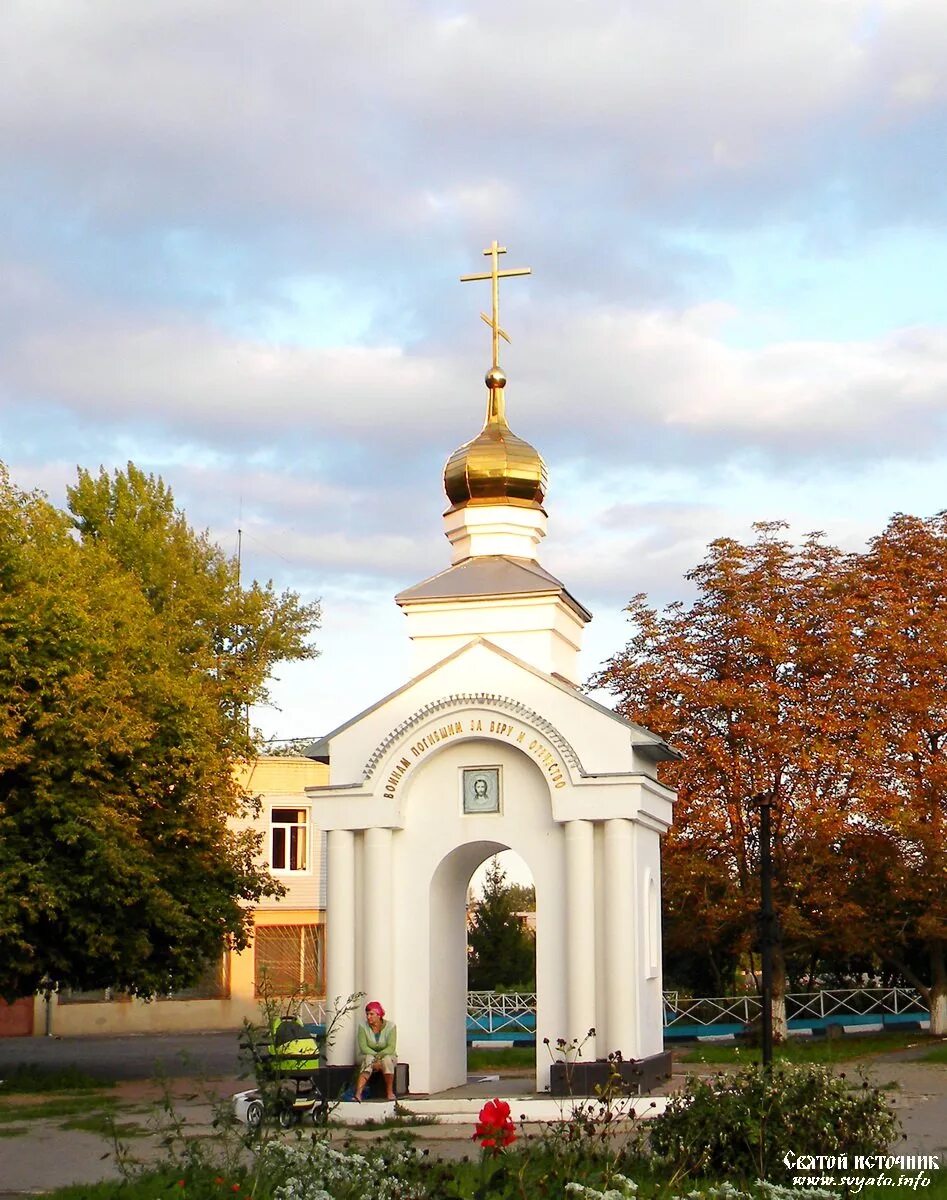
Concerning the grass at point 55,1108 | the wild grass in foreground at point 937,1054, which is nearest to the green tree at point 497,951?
the wild grass in foreground at point 937,1054

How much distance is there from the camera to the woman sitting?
55.4 ft

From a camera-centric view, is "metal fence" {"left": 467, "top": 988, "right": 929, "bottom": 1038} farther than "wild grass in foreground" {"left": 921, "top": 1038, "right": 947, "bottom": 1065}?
Yes

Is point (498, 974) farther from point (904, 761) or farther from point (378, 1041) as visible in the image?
point (378, 1041)

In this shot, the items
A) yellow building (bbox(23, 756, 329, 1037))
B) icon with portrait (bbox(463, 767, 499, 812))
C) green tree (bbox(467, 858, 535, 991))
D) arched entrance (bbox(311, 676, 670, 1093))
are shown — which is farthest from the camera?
yellow building (bbox(23, 756, 329, 1037))

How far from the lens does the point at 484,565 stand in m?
20.1

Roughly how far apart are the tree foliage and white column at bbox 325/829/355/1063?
34.8 ft

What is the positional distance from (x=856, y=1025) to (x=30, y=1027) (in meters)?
19.3

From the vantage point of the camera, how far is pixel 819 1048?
85.5 ft

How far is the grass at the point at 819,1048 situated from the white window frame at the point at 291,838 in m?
15.8

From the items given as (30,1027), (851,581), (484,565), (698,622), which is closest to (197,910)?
(484,565)

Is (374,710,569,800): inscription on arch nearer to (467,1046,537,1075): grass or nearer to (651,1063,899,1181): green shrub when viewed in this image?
(467,1046,537,1075): grass

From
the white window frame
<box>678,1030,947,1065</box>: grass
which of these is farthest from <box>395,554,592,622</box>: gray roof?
the white window frame

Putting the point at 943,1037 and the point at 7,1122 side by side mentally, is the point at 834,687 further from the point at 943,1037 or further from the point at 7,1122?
the point at 7,1122

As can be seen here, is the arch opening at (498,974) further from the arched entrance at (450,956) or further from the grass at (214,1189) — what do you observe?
the grass at (214,1189)
